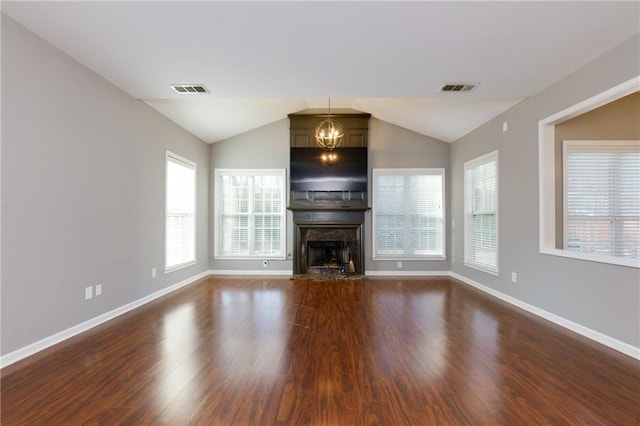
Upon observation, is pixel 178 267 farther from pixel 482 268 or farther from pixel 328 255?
pixel 482 268

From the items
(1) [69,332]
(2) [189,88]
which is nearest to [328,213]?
(2) [189,88]

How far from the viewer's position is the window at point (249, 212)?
21.3ft

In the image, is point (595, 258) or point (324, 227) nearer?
point (595, 258)

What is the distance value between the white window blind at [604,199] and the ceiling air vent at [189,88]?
4.75m

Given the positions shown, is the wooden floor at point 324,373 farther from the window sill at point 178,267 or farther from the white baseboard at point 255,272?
the white baseboard at point 255,272

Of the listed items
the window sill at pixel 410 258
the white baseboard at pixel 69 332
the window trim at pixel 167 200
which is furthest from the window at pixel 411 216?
the white baseboard at pixel 69 332

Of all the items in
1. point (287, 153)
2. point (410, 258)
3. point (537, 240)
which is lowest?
point (410, 258)

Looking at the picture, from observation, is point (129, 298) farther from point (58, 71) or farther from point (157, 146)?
point (58, 71)

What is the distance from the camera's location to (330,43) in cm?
276

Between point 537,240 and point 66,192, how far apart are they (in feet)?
17.6

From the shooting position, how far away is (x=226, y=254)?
650cm

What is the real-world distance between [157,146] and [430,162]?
5.22 metres

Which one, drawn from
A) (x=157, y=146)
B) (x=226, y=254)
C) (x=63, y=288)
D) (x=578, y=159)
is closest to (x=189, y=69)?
(x=157, y=146)

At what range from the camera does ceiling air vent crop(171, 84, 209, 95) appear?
361 centimetres
